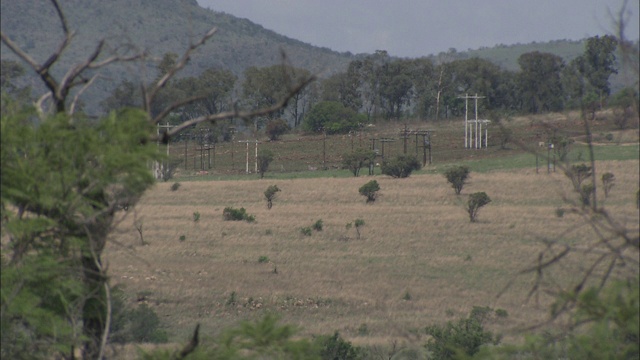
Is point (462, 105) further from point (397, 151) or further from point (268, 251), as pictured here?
point (268, 251)

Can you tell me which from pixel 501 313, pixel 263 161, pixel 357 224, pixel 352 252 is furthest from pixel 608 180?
pixel 263 161

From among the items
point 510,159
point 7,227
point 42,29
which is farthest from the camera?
point 42,29

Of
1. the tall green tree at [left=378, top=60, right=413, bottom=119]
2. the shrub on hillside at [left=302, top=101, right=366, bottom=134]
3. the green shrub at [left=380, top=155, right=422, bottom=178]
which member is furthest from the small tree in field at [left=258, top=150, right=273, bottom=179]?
the tall green tree at [left=378, top=60, right=413, bottom=119]

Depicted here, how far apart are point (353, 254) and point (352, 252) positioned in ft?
1.44

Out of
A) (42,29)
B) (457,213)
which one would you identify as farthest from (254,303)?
(42,29)

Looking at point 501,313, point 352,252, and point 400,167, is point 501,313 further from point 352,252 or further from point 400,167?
point 400,167

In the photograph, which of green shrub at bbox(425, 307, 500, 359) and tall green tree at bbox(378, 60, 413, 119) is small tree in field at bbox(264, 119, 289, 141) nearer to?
tall green tree at bbox(378, 60, 413, 119)

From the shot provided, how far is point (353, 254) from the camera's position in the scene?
32.5 metres

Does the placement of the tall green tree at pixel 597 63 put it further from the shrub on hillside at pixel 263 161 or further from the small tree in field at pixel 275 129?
the shrub on hillside at pixel 263 161

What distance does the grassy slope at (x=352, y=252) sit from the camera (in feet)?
78.8

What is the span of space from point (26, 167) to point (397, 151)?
67450mm

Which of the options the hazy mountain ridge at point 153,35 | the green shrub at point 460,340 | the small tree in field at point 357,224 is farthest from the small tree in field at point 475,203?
the hazy mountain ridge at point 153,35

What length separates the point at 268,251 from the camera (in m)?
33.7

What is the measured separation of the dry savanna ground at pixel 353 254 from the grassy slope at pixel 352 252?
6 cm
